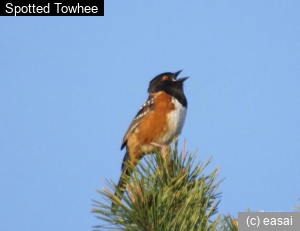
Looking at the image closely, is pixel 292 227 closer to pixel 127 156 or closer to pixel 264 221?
pixel 264 221

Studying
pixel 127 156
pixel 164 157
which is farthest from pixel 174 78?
pixel 164 157

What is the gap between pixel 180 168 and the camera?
9.39 ft

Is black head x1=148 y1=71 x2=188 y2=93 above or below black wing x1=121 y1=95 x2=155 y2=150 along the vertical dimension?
above

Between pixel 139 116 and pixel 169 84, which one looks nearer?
pixel 139 116

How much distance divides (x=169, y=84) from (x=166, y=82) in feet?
0.19

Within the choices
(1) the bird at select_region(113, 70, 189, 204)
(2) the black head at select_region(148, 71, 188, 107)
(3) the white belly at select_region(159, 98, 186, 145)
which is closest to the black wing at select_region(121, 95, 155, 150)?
(1) the bird at select_region(113, 70, 189, 204)

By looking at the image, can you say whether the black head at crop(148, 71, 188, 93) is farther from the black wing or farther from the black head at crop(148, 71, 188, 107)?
the black wing

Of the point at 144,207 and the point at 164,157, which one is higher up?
the point at 164,157

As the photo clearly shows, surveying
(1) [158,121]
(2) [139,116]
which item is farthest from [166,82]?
(1) [158,121]

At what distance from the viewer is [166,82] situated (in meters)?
5.92

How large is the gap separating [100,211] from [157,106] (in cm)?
309

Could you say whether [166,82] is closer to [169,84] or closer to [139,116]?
[169,84]

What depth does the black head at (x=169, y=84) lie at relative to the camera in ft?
18.7

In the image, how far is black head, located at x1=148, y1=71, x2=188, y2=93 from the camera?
19.1 ft
